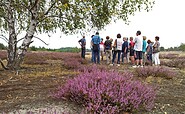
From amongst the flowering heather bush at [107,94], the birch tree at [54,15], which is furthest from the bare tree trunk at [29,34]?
the flowering heather bush at [107,94]

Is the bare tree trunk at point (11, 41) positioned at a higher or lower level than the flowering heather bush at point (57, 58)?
higher

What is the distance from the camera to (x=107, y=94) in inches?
207

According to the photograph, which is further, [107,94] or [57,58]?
[57,58]

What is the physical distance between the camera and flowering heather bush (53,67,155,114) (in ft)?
16.8

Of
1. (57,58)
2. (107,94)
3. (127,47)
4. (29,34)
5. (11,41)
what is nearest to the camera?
(107,94)

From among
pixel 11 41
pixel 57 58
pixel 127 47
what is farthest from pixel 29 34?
pixel 57 58

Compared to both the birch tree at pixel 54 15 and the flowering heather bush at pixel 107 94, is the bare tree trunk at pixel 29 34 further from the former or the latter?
the flowering heather bush at pixel 107 94

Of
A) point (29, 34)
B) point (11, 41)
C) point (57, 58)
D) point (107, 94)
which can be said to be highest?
point (29, 34)

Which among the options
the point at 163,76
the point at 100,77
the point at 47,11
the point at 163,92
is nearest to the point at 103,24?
the point at 47,11

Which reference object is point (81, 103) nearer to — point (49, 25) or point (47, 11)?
point (47, 11)

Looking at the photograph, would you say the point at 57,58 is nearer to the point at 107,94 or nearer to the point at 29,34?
the point at 29,34

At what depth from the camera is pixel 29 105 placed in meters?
5.73

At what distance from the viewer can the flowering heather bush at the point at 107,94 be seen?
201 inches

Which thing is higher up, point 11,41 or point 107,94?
point 11,41
